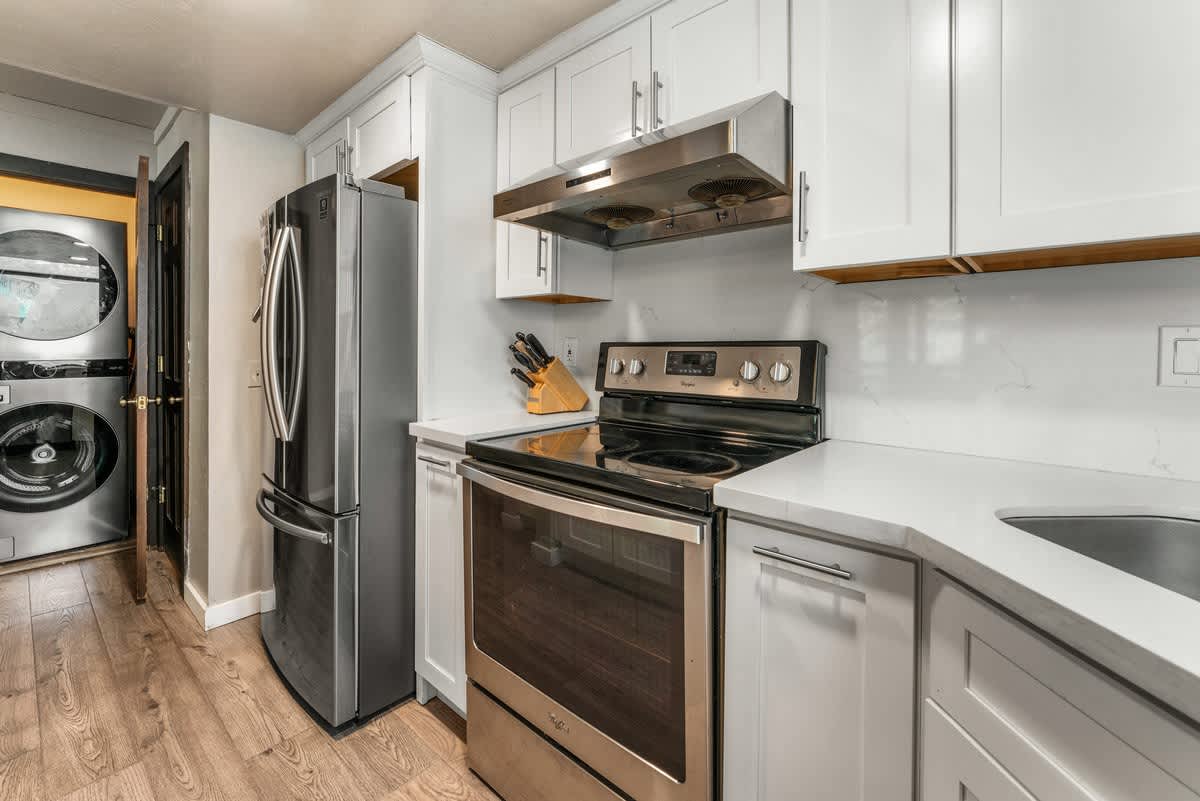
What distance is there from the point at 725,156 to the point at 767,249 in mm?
547

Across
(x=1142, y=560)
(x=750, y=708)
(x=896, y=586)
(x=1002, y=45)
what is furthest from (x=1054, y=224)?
(x=750, y=708)

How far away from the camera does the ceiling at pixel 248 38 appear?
1661 millimetres

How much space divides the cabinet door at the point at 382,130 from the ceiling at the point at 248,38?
11 centimetres

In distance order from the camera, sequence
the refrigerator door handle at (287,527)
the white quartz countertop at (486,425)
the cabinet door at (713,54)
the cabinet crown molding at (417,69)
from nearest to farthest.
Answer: the cabinet door at (713,54) → the white quartz countertop at (486,425) → the refrigerator door handle at (287,527) → the cabinet crown molding at (417,69)

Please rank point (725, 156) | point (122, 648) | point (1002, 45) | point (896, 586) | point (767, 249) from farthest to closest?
point (122, 648) < point (767, 249) < point (725, 156) < point (1002, 45) < point (896, 586)

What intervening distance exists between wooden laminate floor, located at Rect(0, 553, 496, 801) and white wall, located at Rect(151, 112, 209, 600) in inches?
14.3

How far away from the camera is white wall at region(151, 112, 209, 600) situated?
2.44m

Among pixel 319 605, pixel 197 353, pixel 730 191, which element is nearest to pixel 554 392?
pixel 730 191

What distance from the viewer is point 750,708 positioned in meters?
1.03

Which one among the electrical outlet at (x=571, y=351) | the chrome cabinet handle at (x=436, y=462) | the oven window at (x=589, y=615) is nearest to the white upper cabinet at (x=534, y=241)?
the electrical outlet at (x=571, y=351)

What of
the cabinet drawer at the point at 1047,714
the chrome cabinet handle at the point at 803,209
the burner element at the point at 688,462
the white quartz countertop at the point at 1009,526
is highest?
the chrome cabinet handle at the point at 803,209

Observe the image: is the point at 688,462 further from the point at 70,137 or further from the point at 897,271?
the point at 70,137

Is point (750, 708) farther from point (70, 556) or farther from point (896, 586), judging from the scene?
point (70, 556)

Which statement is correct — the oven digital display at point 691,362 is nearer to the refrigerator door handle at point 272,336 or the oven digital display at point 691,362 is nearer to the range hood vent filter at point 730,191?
the range hood vent filter at point 730,191
